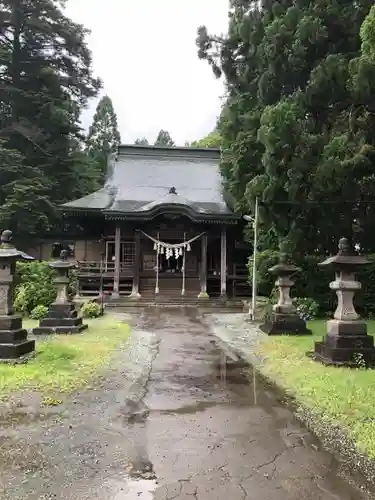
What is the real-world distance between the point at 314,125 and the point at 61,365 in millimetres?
8509

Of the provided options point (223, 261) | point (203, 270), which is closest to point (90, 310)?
point (203, 270)

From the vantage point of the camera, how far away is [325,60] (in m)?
11.3

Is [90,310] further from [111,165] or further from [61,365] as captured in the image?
[111,165]

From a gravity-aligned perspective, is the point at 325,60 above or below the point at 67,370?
above

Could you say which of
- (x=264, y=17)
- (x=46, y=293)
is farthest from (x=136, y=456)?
(x=264, y=17)

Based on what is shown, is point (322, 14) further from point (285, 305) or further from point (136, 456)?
point (136, 456)

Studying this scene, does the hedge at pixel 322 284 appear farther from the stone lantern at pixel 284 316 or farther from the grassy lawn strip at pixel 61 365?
the grassy lawn strip at pixel 61 365

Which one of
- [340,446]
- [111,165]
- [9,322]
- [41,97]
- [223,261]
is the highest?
[41,97]

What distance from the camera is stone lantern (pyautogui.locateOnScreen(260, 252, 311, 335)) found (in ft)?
36.5

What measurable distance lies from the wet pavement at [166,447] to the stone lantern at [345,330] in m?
1.83

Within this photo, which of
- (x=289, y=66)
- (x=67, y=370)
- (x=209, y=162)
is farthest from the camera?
(x=209, y=162)

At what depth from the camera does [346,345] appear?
7.69 m

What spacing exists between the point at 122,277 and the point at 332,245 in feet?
35.5

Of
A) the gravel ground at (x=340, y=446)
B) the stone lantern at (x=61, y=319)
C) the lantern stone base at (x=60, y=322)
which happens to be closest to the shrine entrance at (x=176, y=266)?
the stone lantern at (x=61, y=319)
